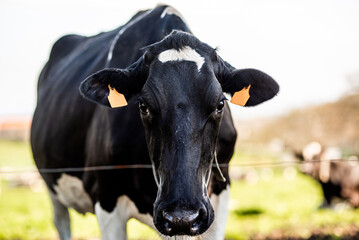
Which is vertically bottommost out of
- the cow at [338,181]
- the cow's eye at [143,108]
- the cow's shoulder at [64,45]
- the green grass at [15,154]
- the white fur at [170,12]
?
the green grass at [15,154]

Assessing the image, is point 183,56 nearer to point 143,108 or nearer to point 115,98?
point 143,108

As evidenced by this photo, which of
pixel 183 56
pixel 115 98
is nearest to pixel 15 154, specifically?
pixel 115 98

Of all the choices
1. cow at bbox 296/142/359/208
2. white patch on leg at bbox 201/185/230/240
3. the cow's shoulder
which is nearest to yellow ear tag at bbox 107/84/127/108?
white patch on leg at bbox 201/185/230/240

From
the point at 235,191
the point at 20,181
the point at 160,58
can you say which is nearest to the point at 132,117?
the point at 160,58

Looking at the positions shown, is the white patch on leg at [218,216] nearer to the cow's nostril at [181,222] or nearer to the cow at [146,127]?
the cow at [146,127]

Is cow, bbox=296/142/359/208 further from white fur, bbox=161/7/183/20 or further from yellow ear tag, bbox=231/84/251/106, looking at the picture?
yellow ear tag, bbox=231/84/251/106

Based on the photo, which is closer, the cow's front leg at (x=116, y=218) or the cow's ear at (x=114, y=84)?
the cow's ear at (x=114, y=84)

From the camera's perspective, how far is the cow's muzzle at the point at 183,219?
2.61 metres

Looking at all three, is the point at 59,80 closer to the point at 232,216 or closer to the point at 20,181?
the point at 232,216

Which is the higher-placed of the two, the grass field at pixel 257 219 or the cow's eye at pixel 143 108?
the cow's eye at pixel 143 108

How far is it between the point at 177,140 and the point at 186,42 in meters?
0.79

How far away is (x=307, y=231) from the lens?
767 centimetres

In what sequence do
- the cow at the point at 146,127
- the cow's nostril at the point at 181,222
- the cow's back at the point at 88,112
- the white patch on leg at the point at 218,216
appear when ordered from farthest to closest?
the white patch on leg at the point at 218,216 → the cow's back at the point at 88,112 → the cow at the point at 146,127 → the cow's nostril at the point at 181,222

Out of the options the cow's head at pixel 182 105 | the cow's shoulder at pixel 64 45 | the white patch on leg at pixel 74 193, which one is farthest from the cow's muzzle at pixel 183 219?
the cow's shoulder at pixel 64 45
